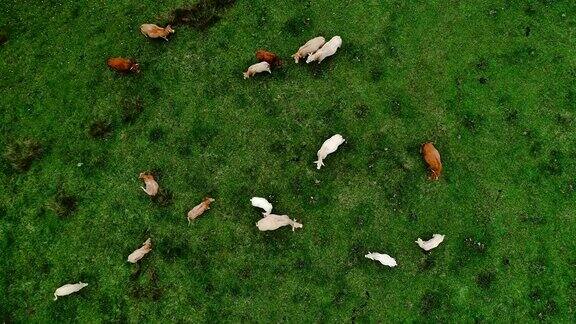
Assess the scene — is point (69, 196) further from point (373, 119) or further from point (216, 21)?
point (373, 119)

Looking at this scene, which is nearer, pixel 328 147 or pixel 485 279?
pixel 485 279

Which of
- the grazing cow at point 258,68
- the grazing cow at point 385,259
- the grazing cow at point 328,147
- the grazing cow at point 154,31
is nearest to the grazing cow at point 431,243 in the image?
the grazing cow at point 385,259

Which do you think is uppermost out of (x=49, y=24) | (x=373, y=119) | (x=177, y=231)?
(x=49, y=24)

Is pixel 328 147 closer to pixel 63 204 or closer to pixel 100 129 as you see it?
pixel 100 129

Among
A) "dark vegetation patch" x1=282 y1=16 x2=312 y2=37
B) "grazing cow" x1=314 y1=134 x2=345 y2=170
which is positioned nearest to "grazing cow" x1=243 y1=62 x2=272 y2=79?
"dark vegetation patch" x1=282 y1=16 x2=312 y2=37

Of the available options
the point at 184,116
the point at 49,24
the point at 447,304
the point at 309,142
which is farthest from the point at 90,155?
the point at 447,304

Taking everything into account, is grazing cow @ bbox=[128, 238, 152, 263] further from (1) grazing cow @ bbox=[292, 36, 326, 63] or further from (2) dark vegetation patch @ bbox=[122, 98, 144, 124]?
(1) grazing cow @ bbox=[292, 36, 326, 63]

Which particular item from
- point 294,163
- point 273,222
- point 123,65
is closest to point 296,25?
point 294,163
